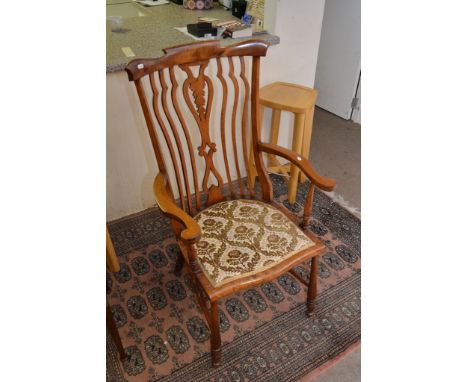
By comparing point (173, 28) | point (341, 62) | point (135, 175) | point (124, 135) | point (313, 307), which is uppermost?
point (173, 28)

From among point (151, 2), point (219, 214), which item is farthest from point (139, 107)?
point (151, 2)

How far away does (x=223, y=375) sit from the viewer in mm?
1451

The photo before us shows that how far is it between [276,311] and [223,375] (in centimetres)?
39

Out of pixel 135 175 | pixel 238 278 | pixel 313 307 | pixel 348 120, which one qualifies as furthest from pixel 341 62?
pixel 238 278

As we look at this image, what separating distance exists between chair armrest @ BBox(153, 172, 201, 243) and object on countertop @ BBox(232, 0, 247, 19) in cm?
150

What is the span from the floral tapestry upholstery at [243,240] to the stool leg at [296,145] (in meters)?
0.62

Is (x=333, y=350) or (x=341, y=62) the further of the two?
(x=341, y=62)

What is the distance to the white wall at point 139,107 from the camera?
188cm

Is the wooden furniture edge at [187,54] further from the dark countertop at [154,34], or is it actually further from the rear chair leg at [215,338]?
the rear chair leg at [215,338]

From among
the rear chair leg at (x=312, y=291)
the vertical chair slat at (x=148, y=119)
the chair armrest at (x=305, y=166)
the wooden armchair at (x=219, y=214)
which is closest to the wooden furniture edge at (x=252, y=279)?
the wooden armchair at (x=219, y=214)

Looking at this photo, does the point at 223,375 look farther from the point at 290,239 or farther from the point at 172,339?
the point at 290,239

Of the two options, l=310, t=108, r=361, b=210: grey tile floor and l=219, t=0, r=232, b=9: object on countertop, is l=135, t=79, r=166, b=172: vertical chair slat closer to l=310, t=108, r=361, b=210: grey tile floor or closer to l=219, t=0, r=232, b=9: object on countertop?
l=310, t=108, r=361, b=210: grey tile floor

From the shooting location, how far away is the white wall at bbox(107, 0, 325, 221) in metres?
1.88
